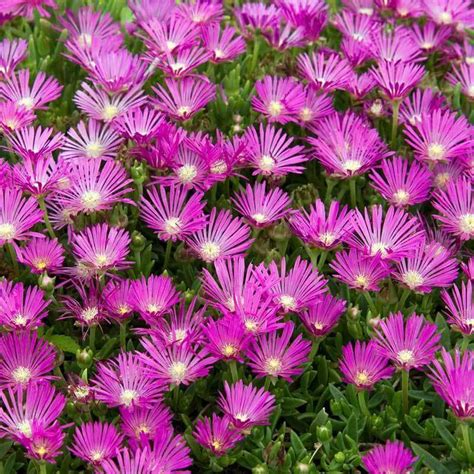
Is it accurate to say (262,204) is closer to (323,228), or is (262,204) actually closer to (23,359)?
(323,228)

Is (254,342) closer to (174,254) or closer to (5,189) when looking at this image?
(174,254)

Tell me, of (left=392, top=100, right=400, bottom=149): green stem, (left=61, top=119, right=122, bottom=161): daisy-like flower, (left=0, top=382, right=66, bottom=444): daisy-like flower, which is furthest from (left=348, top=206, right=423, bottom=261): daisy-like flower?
(left=0, top=382, right=66, bottom=444): daisy-like flower

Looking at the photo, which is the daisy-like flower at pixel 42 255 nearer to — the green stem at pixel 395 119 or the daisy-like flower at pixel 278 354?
the daisy-like flower at pixel 278 354

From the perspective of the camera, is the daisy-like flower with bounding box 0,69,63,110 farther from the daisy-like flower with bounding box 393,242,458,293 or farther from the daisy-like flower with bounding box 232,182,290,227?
the daisy-like flower with bounding box 393,242,458,293

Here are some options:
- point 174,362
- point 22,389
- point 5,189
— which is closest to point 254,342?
point 174,362

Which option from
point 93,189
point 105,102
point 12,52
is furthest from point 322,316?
point 12,52

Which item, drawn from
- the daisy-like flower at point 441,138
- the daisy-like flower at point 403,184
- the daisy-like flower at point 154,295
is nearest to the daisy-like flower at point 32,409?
the daisy-like flower at point 154,295
